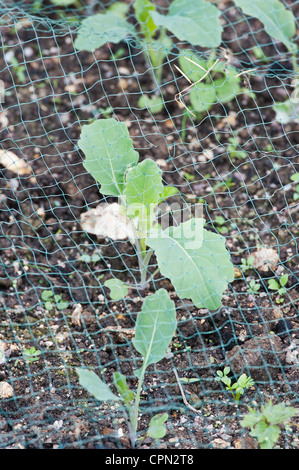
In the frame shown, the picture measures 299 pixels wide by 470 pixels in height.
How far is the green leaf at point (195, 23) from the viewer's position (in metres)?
2.37

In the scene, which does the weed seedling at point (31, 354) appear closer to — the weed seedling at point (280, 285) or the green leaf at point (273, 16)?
the weed seedling at point (280, 285)

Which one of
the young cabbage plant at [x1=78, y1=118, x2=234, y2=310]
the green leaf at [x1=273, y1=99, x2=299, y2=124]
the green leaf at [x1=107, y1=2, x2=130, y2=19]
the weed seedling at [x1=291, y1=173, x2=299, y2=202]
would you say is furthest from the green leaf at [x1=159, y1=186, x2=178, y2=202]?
the green leaf at [x1=107, y1=2, x2=130, y2=19]

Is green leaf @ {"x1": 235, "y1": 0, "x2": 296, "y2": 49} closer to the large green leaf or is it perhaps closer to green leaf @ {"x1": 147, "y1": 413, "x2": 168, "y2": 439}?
the large green leaf

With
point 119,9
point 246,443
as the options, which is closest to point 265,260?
point 246,443

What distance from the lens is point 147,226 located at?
2.04 meters

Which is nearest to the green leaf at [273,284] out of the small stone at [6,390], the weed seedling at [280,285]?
the weed seedling at [280,285]

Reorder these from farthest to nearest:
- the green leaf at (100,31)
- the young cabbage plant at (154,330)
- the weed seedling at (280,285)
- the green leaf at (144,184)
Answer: the green leaf at (100,31)
the weed seedling at (280,285)
the green leaf at (144,184)
the young cabbage plant at (154,330)

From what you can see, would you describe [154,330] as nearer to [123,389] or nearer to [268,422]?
[123,389]

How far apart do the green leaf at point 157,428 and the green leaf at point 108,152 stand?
0.81 meters

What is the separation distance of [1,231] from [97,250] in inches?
15.4

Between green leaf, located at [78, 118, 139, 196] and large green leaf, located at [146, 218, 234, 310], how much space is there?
0.29 metres

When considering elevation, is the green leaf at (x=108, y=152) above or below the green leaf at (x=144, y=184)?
above

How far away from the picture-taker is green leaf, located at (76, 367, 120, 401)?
1.55 m

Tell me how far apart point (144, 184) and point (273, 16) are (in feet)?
3.75
